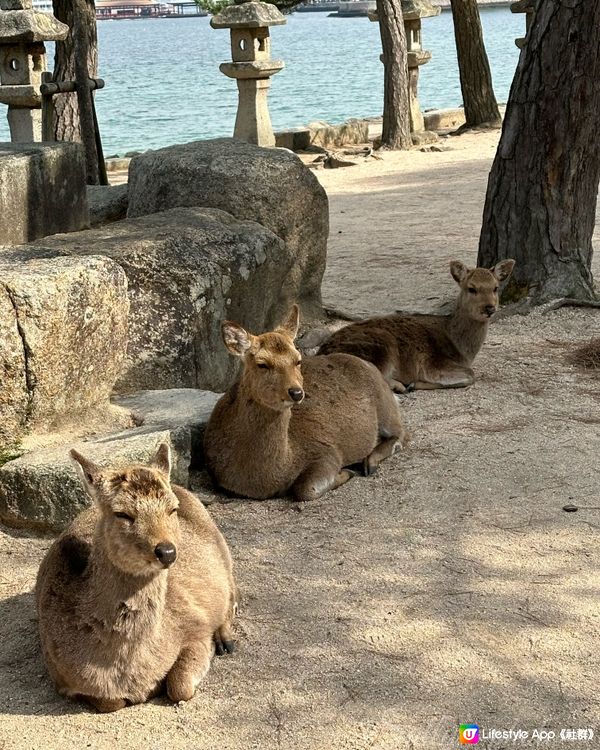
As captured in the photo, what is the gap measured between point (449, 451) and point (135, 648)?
3.05 metres

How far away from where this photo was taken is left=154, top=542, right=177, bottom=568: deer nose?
12.6ft

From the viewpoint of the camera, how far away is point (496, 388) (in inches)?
314

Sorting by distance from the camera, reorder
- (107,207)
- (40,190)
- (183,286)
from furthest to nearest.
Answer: (107,207), (40,190), (183,286)

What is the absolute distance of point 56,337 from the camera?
5777mm

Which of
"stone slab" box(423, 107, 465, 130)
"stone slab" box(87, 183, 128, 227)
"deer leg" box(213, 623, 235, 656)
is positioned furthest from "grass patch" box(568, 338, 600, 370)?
"stone slab" box(423, 107, 465, 130)

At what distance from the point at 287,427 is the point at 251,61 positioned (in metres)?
13.7

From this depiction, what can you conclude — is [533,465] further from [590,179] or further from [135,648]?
[590,179]

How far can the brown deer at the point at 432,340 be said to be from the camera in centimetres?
811

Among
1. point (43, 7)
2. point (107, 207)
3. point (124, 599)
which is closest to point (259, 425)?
point (124, 599)

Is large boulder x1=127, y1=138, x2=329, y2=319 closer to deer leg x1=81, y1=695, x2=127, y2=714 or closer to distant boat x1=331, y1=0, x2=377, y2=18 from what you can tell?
deer leg x1=81, y1=695, x2=127, y2=714

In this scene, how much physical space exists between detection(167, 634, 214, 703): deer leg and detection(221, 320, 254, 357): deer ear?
81.3 inches

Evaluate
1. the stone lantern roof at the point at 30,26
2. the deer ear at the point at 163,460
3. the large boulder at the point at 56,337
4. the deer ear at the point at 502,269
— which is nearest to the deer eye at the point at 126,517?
the deer ear at the point at 163,460

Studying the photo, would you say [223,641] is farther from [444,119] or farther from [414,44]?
[444,119]

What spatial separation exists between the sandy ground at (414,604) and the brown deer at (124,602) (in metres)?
0.13
